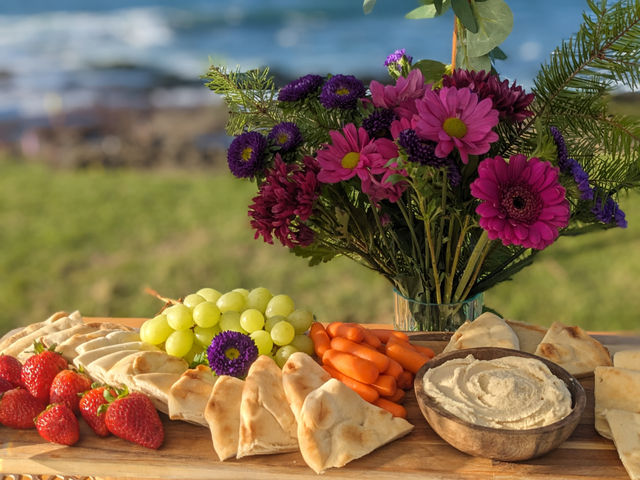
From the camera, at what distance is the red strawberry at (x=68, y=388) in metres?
1.49

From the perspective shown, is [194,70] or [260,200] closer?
[260,200]

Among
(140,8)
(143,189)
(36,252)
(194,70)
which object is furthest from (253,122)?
(140,8)

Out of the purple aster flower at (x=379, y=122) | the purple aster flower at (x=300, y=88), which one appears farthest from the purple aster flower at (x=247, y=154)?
the purple aster flower at (x=379, y=122)

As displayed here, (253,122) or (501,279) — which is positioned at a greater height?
(253,122)

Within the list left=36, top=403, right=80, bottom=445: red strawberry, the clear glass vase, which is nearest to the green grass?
the clear glass vase

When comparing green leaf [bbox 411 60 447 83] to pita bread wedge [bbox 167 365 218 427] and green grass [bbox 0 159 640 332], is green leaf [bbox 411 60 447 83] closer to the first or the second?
pita bread wedge [bbox 167 365 218 427]

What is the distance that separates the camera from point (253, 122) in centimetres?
172

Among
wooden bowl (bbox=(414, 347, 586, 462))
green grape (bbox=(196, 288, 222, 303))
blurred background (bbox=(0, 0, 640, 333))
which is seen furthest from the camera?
blurred background (bbox=(0, 0, 640, 333))

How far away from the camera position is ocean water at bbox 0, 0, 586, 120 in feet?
29.6

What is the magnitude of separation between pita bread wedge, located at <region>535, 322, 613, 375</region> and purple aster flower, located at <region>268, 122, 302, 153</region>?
0.71 m

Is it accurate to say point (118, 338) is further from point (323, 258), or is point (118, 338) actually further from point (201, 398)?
point (323, 258)

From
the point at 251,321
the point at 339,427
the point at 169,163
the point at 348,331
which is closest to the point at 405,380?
the point at 348,331

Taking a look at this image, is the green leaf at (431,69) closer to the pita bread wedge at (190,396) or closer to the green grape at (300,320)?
the green grape at (300,320)

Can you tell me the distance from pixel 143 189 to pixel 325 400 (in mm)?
4921
